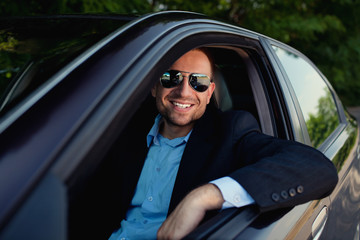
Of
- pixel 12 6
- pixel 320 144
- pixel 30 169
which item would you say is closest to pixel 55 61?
pixel 30 169

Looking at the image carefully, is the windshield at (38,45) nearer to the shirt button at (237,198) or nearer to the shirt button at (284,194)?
the shirt button at (237,198)

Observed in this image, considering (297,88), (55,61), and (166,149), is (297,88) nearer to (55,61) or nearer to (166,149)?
(166,149)

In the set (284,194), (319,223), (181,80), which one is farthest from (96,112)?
(319,223)

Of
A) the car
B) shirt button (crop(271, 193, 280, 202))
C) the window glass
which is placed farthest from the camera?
the window glass

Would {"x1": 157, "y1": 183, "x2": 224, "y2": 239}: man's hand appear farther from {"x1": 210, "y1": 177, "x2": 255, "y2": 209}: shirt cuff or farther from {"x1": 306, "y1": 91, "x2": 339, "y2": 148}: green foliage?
{"x1": 306, "y1": 91, "x2": 339, "y2": 148}: green foliage

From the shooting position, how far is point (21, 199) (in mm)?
721

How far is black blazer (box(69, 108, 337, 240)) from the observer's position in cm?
125

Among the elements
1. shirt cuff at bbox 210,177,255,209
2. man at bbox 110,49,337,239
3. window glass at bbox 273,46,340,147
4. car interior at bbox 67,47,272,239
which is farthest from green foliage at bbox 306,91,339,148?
shirt cuff at bbox 210,177,255,209

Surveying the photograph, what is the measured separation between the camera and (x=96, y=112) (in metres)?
0.84

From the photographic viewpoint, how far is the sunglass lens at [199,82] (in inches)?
66.4

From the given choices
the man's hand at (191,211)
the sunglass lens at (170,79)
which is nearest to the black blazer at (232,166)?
the man's hand at (191,211)

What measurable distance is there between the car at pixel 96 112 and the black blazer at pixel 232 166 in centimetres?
3

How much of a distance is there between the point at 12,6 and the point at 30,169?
2878 millimetres

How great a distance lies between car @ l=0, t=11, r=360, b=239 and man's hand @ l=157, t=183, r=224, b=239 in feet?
0.17
